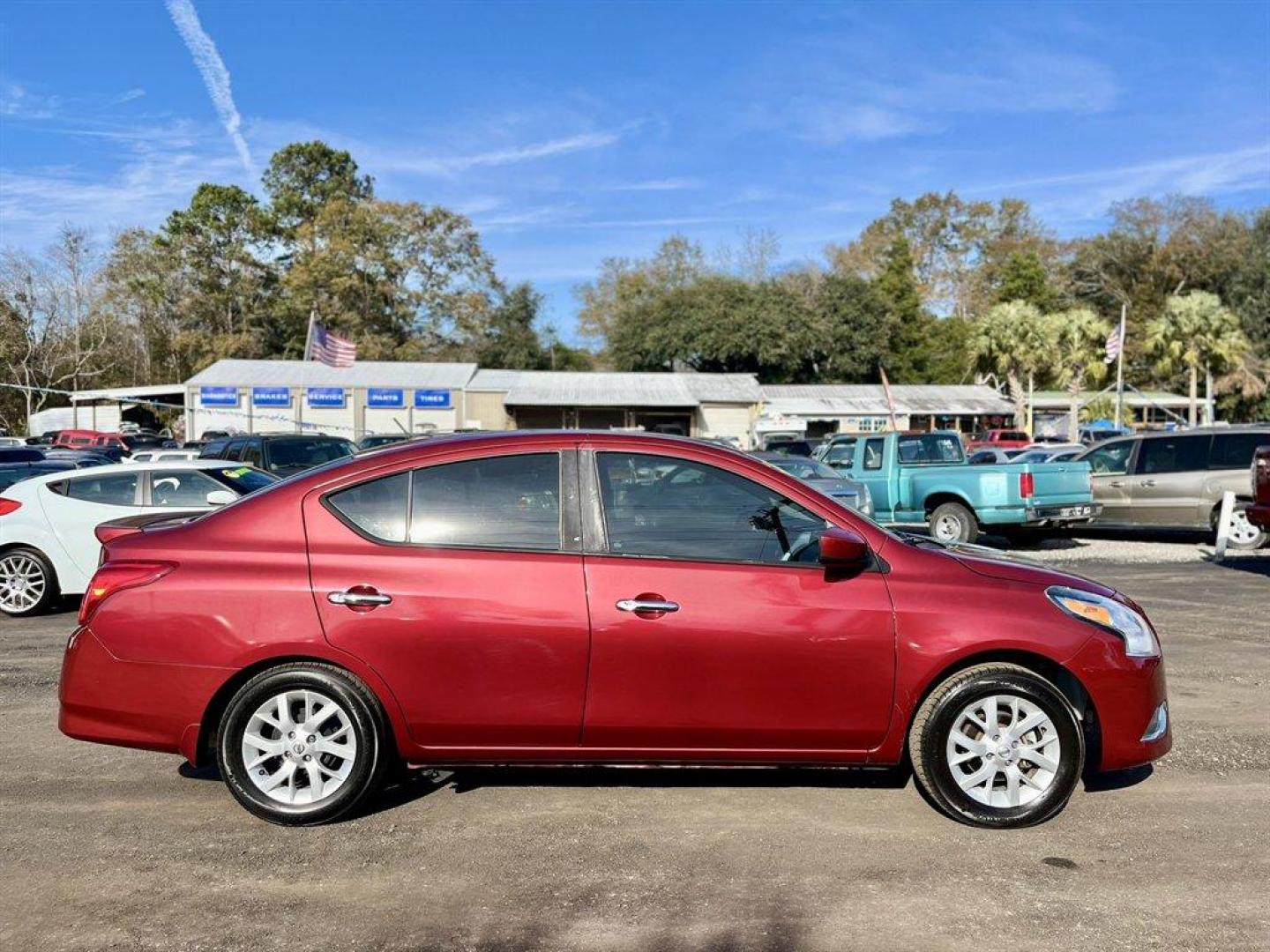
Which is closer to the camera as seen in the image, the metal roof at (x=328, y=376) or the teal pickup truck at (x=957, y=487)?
the teal pickup truck at (x=957, y=487)

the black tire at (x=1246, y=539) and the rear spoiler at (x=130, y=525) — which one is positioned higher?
the rear spoiler at (x=130, y=525)

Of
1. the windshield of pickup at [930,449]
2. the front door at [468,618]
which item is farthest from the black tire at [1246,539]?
the front door at [468,618]

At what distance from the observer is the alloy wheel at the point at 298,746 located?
447cm

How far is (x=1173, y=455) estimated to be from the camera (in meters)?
15.2

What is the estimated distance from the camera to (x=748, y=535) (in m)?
4.61

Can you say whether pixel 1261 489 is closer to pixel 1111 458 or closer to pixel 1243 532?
pixel 1243 532

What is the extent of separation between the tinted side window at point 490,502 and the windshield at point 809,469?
35.3ft

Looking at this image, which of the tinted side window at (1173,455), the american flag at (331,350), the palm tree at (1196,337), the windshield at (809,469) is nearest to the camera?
the tinted side window at (1173,455)

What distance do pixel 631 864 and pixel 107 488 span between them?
327 inches

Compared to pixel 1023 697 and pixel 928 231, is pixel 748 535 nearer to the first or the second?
pixel 1023 697

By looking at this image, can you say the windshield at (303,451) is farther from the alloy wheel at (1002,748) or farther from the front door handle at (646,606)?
the alloy wheel at (1002,748)

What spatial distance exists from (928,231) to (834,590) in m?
85.9

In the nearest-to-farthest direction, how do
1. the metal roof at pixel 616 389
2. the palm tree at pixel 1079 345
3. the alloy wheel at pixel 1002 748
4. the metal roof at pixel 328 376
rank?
the alloy wheel at pixel 1002 748 → the metal roof at pixel 328 376 → the metal roof at pixel 616 389 → the palm tree at pixel 1079 345

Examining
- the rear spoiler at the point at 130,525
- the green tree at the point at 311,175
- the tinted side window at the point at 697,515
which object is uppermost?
the green tree at the point at 311,175
